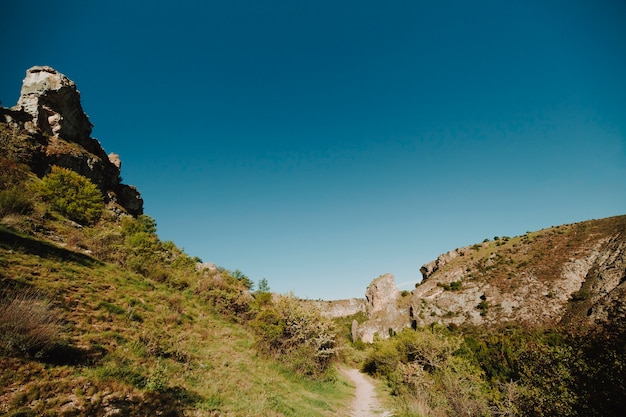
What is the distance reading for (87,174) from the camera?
1443 inches

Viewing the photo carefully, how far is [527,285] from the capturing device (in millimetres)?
55219

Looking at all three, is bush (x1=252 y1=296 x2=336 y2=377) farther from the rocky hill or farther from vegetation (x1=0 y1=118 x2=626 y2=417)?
Result: the rocky hill

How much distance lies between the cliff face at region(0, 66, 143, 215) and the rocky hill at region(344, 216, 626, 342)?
71401mm

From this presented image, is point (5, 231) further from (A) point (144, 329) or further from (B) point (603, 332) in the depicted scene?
(B) point (603, 332)

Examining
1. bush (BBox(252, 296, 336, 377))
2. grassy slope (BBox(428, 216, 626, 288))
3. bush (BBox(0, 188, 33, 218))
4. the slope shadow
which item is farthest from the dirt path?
grassy slope (BBox(428, 216, 626, 288))

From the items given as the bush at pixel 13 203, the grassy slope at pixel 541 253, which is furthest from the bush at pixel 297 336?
the grassy slope at pixel 541 253

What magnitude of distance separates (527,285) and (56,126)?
3697 inches

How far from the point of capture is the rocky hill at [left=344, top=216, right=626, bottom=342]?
152 ft

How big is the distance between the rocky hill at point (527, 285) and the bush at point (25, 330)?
55931mm

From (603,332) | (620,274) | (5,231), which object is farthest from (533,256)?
(5,231)

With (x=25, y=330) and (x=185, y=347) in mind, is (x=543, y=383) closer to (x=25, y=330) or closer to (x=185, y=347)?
(x=185, y=347)

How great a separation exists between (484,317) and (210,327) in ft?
208

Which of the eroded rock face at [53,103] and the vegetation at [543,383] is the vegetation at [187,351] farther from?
the eroded rock face at [53,103]

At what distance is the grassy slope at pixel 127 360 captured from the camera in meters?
4.38
